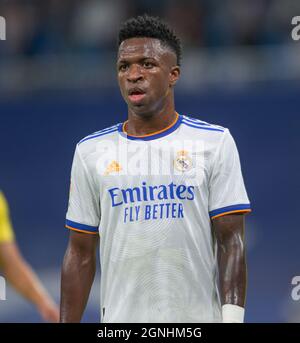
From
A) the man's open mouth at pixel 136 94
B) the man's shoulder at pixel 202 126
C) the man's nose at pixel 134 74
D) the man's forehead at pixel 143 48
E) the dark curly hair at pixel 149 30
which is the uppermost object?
the dark curly hair at pixel 149 30

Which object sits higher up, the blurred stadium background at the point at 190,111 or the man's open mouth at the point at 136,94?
the blurred stadium background at the point at 190,111

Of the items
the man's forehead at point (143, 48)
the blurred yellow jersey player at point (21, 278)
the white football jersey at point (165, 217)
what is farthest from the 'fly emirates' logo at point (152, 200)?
the blurred yellow jersey player at point (21, 278)

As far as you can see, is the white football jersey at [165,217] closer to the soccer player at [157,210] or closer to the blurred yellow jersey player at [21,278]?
the soccer player at [157,210]

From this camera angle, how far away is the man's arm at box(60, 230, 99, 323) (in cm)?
562

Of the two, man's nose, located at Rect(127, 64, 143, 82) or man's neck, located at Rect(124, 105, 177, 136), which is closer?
man's nose, located at Rect(127, 64, 143, 82)

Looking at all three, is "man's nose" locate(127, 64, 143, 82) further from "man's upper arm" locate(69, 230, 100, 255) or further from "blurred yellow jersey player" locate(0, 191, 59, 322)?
"blurred yellow jersey player" locate(0, 191, 59, 322)

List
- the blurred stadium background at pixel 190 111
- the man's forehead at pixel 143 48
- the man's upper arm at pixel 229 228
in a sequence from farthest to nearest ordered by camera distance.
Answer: the blurred stadium background at pixel 190 111 → the man's forehead at pixel 143 48 → the man's upper arm at pixel 229 228

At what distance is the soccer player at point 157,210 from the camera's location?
5391 mm

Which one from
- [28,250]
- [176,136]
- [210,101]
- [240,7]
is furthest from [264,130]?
[176,136]

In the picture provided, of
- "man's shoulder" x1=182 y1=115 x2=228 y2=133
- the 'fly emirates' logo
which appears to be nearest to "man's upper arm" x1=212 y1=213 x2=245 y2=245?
the 'fly emirates' logo

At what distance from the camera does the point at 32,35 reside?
12.7 metres

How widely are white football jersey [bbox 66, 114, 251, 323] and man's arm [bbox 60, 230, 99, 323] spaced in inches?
4.2

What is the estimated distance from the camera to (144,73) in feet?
17.9

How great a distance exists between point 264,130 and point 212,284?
6200 mm
